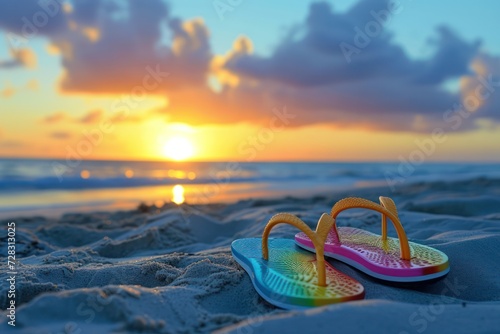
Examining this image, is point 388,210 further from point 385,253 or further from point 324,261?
point 324,261

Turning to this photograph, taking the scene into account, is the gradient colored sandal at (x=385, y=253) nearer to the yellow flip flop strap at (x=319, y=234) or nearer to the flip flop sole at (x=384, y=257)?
the flip flop sole at (x=384, y=257)

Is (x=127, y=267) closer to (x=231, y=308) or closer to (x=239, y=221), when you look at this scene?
(x=231, y=308)

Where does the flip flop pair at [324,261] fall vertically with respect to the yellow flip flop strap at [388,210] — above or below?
below

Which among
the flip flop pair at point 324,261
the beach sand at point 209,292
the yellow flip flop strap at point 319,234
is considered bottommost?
the beach sand at point 209,292

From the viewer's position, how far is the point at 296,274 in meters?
1.89

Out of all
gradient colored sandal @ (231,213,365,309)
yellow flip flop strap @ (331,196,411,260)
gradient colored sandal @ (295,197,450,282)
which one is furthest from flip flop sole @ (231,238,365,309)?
yellow flip flop strap @ (331,196,411,260)

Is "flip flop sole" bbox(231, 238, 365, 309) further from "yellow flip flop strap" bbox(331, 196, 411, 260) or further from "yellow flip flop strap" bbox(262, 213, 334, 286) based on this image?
"yellow flip flop strap" bbox(331, 196, 411, 260)

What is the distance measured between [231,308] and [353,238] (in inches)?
41.4

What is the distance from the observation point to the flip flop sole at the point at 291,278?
5.19 ft

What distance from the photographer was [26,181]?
38.0 feet

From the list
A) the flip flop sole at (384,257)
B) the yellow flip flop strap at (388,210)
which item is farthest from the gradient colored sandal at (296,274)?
the yellow flip flop strap at (388,210)

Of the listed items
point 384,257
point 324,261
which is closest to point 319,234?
point 324,261

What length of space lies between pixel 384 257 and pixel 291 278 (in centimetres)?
57

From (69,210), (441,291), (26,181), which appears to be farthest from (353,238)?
(26,181)
